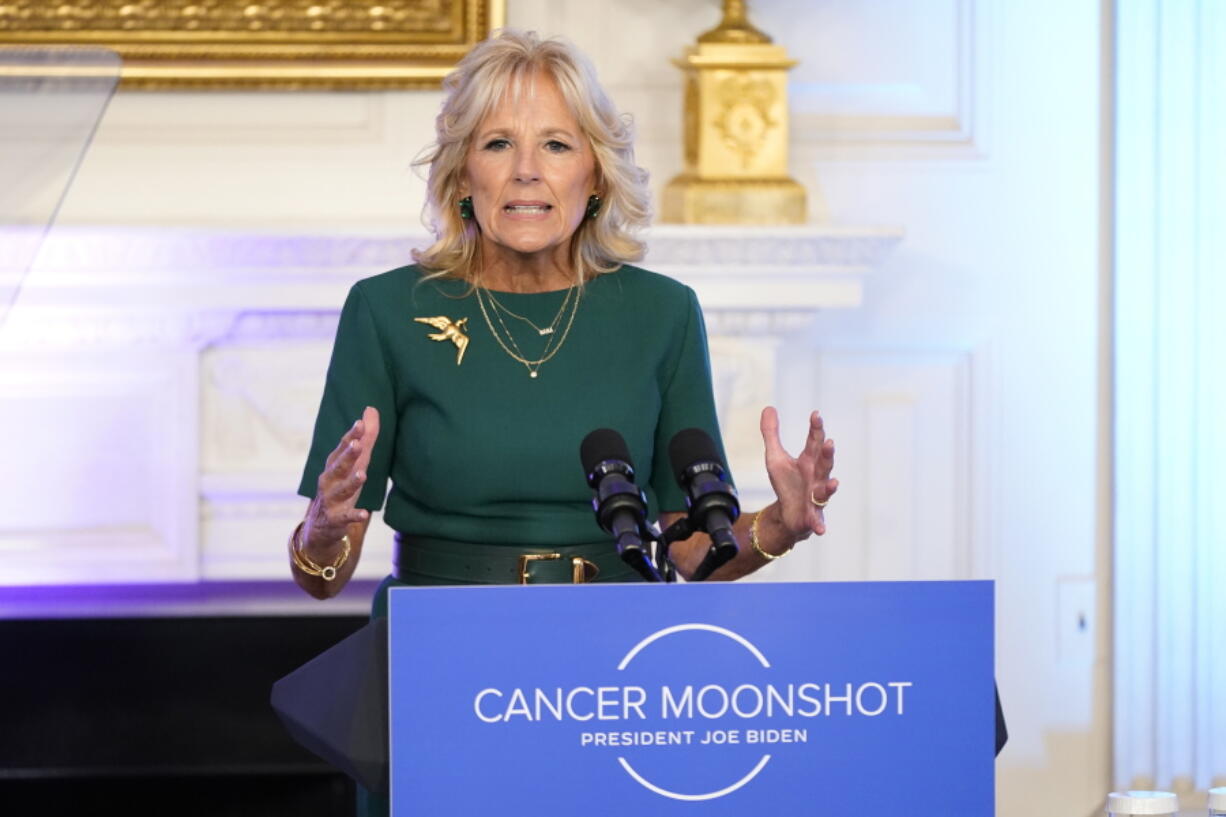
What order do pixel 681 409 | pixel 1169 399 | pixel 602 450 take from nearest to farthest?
pixel 602 450 < pixel 681 409 < pixel 1169 399

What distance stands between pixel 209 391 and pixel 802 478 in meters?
1.66

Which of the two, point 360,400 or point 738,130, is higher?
point 738,130

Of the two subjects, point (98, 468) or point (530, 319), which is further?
point (98, 468)

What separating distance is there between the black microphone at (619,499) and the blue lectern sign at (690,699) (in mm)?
63

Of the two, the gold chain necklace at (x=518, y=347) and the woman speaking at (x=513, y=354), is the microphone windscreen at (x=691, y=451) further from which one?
the gold chain necklace at (x=518, y=347)

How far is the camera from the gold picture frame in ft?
9.92

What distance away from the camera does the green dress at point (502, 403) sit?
1.76 metres

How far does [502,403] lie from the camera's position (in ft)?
5.87

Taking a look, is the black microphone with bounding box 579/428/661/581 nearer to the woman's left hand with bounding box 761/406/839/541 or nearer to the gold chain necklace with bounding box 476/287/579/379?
the woman's left hand with bounding box 761/406/839/541

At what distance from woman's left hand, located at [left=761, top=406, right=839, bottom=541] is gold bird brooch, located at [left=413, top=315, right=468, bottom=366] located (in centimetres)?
39

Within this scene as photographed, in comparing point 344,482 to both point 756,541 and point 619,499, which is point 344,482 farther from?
point 756,541

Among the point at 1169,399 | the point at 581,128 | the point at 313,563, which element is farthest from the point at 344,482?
the point at 1169,399

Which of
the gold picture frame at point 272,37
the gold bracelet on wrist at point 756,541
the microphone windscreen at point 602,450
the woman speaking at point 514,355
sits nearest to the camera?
the microphone windscreen at point 602,450

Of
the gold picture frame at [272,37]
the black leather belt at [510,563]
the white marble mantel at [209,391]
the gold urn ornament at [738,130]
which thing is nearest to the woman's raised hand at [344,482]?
the black leather belt at [510,563]
